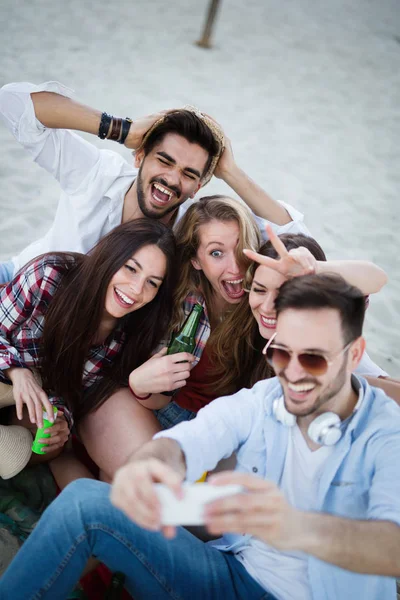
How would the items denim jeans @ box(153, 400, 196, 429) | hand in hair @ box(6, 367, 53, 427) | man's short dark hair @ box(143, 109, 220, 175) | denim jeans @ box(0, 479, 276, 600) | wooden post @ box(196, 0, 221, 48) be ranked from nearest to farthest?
denim jeans @ box(0, 479, 276, 600)
hand in hair @ box(6, 367, 53, 427)
denim jeans @ box(153, 400, 196, 429)
man's short dark hair @ box(143, 109, 220, 175)
wooden post @ box(196, 0, 221, 48)

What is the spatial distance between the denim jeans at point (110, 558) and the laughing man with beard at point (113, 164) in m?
1.76

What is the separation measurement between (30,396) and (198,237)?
1129 mm

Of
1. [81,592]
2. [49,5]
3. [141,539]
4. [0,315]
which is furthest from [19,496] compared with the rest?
[49,5]

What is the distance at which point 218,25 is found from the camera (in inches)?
410

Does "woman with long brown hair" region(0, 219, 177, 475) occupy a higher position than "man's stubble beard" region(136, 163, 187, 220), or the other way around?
"man's stubble beard" region(136, 163, 187, 220)

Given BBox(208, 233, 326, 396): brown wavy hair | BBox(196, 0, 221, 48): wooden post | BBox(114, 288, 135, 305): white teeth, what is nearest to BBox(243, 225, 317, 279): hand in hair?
BBox(208, 233, 326, 396): brown wavy hair

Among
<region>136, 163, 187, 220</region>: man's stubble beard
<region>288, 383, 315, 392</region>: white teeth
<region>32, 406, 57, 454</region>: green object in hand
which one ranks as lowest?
<region>32, 406, 57, 454</region>: green object in hand

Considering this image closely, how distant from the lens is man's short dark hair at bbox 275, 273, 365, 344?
Result: 2.01m

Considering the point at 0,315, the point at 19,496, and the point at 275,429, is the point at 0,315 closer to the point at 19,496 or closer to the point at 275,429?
the point at 19,496

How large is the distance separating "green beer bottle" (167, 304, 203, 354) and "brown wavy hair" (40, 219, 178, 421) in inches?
3.1

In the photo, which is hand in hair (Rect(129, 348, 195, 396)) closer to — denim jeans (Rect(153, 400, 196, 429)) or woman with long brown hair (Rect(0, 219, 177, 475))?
woman with long brown hair (Rect(0, 219, 177, 475))

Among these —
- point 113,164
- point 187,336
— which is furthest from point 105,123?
point 187,336

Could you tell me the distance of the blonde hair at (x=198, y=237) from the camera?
3.02m

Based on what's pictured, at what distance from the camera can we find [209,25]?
367 inches
